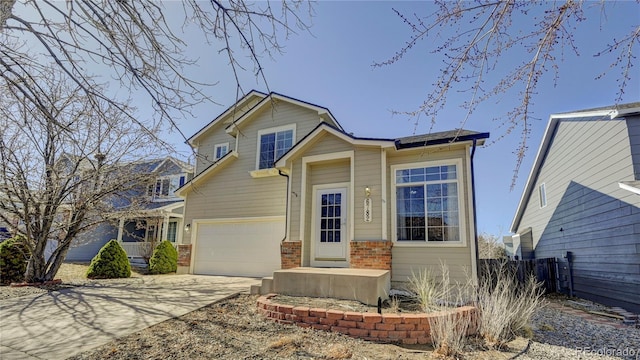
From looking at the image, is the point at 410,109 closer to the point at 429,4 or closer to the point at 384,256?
the point at 429,4

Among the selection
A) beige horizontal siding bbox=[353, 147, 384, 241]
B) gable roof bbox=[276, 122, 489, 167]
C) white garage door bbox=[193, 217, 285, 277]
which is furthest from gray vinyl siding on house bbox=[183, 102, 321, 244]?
beige horizontal siding bbox=[353, 147, 384, 241]

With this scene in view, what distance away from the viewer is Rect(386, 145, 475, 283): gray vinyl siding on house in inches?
294

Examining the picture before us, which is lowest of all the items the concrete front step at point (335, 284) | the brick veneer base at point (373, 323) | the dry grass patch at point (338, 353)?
the dry grass patch at point (338, 353)

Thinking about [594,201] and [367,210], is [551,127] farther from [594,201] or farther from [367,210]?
[367,210]

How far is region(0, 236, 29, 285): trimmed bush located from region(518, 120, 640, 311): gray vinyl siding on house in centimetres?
1647

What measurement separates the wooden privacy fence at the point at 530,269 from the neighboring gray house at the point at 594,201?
30cm

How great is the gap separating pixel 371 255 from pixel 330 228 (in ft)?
5.28

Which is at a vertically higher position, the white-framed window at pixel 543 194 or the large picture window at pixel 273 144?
the large picture window at pixel 273 144

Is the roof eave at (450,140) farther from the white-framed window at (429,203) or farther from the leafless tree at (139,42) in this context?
the leafless tree at (139,42)

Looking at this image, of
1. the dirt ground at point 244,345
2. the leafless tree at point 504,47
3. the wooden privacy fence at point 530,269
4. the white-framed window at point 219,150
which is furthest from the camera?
the white-framed window at point 219,150

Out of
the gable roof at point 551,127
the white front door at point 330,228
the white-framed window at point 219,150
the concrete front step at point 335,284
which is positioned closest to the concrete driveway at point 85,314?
the concrete front step at point 335,284

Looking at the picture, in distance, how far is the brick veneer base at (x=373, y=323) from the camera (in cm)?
490

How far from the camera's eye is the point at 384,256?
7805 mm

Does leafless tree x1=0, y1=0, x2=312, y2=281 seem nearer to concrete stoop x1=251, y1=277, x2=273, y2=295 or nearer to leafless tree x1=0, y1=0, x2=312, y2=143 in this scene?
leafless tree x1=0, y1=0, x2=312, y2=143
